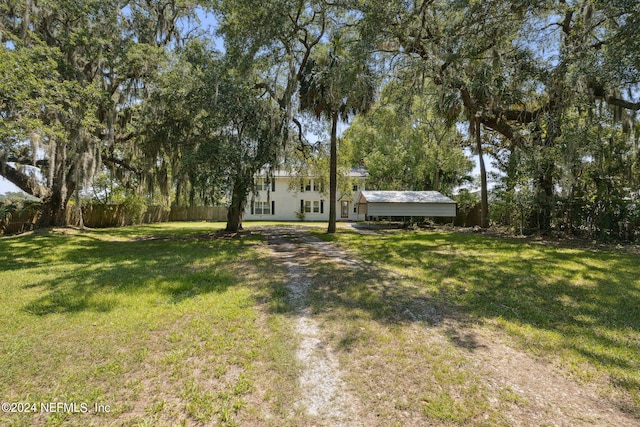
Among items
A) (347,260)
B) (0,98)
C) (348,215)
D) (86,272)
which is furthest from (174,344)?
(348,215)

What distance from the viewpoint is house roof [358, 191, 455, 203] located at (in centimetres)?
1773

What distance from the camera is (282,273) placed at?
20.6ft

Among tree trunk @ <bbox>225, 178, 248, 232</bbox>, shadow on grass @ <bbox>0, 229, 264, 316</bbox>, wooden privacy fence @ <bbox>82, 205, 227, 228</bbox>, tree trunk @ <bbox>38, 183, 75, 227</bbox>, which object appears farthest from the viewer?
wooden privacy fence @ <bbox>82, 205, 227, 228</bbox>

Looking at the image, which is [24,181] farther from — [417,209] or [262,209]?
[417,209]

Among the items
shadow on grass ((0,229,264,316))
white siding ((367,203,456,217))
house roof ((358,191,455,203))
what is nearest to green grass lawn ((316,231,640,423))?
shadow on grass ((0,229,264,316))

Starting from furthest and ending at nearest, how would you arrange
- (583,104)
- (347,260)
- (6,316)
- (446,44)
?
(583,104) < (446,44) < (347,260) < (6,316)

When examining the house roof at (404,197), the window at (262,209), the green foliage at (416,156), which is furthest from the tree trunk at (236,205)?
the window at (262,209)

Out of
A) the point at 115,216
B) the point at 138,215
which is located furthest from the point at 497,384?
the point at 138,215

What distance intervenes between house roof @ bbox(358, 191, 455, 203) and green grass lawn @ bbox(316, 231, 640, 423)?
945 centimetres

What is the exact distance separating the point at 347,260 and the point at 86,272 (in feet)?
18.9

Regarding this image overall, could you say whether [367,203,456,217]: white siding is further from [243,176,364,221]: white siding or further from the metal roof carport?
[243,176,364,221]: white siding

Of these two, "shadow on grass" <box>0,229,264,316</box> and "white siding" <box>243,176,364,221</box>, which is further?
"white siding" <box>243,176,364,221</box>

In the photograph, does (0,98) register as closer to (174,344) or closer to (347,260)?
(174,344)

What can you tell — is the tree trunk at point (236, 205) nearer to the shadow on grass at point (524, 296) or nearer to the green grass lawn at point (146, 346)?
the green grass lawn at point (146, 346)
